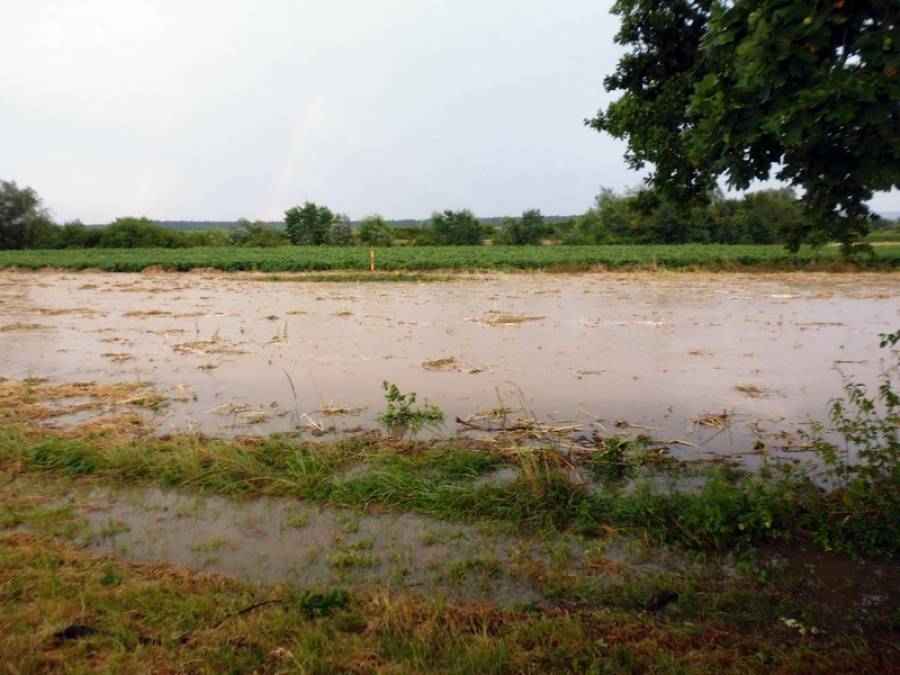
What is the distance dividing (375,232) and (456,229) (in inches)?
384

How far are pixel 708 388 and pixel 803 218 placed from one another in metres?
5.52

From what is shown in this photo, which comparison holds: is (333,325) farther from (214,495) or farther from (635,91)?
(635,91)

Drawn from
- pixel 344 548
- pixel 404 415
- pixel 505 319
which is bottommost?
pixel 344 548

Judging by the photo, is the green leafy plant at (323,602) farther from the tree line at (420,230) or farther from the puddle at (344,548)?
the tree line at (420,230)

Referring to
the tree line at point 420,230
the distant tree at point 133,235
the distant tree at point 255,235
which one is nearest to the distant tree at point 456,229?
the tree line at point 420,230

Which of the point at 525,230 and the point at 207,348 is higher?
the point at 525,230

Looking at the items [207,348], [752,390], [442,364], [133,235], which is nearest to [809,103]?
[752,390]

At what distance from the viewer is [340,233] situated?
64625 millimetres

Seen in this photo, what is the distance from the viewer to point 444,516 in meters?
4.84

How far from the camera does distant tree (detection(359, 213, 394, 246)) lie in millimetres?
64000

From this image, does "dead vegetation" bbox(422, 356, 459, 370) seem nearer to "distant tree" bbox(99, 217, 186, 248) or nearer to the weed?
the weed

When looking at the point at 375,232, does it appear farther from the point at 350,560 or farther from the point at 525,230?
the point at 350,560

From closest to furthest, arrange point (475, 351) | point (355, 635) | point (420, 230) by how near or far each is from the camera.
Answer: point (355, 635)
point (475, 351)
point (420, 230)

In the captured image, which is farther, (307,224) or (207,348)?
(307,224)
